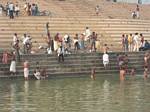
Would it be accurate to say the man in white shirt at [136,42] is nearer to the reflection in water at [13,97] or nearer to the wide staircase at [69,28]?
the wide staircase at [69,28]

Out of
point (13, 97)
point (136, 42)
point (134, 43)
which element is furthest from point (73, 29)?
point (13, 97)

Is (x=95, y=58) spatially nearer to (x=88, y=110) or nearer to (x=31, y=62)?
(x=31, y=62)

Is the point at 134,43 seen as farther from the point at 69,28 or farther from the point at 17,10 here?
the point at 17,10

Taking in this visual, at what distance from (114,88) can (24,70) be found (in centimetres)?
553

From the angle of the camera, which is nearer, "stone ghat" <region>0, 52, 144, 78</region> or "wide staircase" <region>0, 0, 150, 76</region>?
"stone ghat" <region>0, 52, 144, 78</region>

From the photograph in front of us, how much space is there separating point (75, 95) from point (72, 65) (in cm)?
923

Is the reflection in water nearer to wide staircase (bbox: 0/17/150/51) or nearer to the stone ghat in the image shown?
the stone ghat

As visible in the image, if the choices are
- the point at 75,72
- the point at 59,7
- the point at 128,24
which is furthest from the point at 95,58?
the point at 59,7

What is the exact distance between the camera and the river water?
660 inches

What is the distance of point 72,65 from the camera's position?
29078 mm

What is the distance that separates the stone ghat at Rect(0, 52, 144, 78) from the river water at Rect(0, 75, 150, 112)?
1.12 metres

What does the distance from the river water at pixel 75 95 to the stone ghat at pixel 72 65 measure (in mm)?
1116

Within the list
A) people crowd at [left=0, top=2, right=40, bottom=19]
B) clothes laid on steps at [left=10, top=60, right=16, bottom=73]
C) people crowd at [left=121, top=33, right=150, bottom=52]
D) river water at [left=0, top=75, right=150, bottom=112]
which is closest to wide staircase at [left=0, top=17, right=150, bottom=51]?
people crowd at [left=0, top=2, right=40, bottom=19]

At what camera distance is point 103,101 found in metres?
18.2
